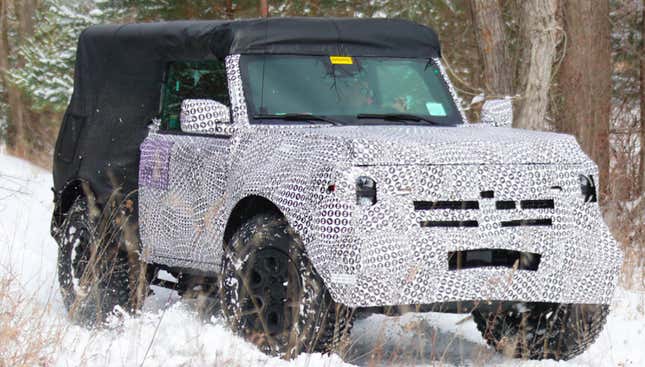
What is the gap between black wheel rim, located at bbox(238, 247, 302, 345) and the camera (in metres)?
6.36

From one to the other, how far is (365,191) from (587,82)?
8.88 metres

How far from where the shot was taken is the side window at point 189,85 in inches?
308

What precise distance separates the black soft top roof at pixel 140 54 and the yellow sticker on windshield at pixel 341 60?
0.04 m

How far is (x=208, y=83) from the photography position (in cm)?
801

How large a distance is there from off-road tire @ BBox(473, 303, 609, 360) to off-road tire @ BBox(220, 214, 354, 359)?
1026 mm

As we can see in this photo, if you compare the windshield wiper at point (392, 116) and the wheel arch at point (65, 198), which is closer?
the windshield wiper at point (392, 116)

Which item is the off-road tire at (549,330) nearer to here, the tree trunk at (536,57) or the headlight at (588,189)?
the headlight at (588,189)

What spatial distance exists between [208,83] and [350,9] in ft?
52.8

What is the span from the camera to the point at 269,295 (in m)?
6.52

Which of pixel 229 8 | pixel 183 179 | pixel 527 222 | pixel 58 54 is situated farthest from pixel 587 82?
pixel 58 54

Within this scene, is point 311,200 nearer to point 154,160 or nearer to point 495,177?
point 495,177

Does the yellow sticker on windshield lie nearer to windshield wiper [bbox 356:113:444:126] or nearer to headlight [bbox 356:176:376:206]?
windshield wiper [bbox 356:113:444:126]

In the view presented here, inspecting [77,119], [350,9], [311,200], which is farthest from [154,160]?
[350,9]

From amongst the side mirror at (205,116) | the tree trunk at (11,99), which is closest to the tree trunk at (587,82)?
the side mirror at (205,116)
